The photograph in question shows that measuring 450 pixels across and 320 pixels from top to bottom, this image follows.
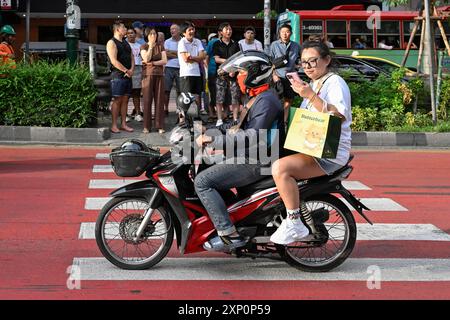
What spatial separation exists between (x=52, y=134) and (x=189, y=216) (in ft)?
28.7

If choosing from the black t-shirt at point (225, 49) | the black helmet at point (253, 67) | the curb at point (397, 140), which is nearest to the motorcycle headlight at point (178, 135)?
the black helmet at point (253, 67)

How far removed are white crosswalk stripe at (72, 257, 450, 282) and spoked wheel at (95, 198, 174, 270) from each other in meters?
0.10

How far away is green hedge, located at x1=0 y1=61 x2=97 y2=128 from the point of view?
15195 mm

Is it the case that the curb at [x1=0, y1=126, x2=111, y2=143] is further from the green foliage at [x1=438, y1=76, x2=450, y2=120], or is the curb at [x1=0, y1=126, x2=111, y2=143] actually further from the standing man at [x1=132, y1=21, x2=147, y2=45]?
the green foliage at [x1=438, y1=76, x2=450, y2=120]

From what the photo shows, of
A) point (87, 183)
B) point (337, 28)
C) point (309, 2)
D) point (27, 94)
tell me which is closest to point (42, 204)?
point (87, 183)

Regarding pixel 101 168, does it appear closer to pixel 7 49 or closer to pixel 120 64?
pixel 120 64

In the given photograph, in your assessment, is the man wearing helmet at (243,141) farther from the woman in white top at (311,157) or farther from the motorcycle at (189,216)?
the woman in white top at (311,157)

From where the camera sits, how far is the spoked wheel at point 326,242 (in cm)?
693

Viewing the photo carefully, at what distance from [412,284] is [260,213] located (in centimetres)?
128

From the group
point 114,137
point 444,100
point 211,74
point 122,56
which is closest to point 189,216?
point 122,56

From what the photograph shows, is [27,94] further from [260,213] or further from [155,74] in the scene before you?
[260,213]

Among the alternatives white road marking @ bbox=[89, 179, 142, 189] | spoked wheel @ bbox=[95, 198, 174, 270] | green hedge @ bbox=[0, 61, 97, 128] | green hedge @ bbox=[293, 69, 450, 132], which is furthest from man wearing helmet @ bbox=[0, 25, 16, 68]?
spoked wheel @ bbox=[95, 198, 174, 270]

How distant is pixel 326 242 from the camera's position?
703cm
